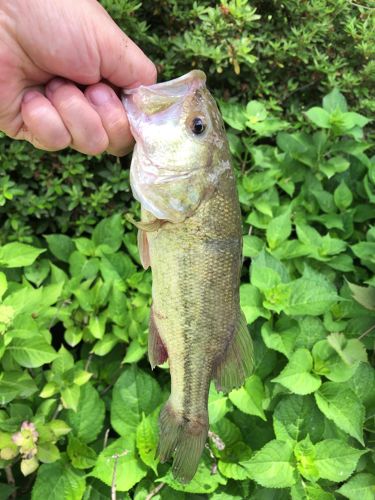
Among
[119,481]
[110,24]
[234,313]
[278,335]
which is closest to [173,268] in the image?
[234,313]

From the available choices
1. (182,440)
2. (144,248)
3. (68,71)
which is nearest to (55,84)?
(68,71)

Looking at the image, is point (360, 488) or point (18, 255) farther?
point (18, 255)

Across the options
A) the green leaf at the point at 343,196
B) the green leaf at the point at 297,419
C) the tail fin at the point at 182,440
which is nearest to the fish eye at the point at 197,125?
the tail fin at the point at 182,440

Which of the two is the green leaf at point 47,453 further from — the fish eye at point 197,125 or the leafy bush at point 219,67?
the fish eye at point 197,125

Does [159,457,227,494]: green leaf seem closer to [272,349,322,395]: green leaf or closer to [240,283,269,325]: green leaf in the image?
[272,349,322,395]: green leaf

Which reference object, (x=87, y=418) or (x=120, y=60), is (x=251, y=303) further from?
(x=120, y=60)

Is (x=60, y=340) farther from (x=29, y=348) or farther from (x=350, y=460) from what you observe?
(x=350, y=460)
